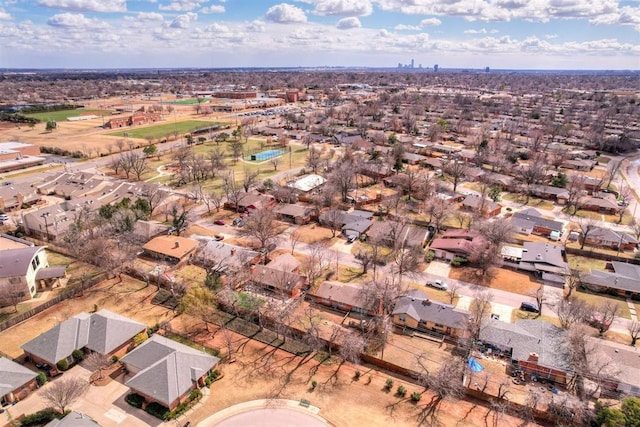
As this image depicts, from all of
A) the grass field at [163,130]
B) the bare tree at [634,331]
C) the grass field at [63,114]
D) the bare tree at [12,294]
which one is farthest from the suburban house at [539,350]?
the grass field at [63,114]

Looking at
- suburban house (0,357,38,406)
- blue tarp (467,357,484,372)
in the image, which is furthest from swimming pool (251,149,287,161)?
blue tarp (467,357,484,372)

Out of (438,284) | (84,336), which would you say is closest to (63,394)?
(84,336)

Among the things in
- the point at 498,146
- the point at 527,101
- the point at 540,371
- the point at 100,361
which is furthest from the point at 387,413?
the point at 527,101

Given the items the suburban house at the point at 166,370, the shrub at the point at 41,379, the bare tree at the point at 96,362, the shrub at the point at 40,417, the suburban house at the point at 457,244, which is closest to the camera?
the shrub at the point at 40,417

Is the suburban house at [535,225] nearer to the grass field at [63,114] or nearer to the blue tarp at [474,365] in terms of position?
the blue tarp at [474,365]

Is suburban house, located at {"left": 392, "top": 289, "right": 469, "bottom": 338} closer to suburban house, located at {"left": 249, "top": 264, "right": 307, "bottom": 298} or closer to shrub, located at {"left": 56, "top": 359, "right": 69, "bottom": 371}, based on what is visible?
suburban house, located at {"left": 249, "top": 264, "right": 307, "bottom": 298}

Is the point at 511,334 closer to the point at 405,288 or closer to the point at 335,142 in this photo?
the point at 405,288
